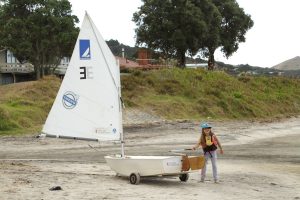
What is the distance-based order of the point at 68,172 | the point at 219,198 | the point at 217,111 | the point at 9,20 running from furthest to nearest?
1. the point at 9,20
2. the point at 217,111
3. the point at 68,172
4. the point at 219,198

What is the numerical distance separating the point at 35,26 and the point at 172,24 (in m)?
14.0

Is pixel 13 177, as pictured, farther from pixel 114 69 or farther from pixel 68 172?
pixel 114 69

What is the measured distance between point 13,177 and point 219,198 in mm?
6464

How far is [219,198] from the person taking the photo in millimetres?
15273

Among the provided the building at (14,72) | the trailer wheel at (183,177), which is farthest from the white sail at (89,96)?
the building at (14,72)

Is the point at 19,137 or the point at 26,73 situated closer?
the point at 19,137

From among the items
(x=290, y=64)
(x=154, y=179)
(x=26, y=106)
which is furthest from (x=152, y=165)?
(x=290, y=64)

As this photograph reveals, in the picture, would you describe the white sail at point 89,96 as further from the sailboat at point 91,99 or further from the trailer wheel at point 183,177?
the trailer wheel at point 183,177

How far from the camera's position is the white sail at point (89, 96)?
17.7 m

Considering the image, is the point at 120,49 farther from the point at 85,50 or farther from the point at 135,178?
the point at 135,178

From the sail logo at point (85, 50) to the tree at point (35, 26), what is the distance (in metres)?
35.6

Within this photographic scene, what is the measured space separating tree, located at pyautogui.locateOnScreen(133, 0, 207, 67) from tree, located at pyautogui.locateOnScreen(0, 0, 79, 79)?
8365mm

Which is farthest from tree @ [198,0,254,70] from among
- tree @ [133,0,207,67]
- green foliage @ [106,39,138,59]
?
green foliage @ [106,39,138,59]

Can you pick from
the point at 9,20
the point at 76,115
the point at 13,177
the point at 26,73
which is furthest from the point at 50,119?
the point at 26,73
